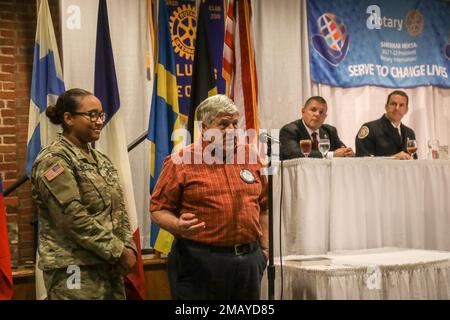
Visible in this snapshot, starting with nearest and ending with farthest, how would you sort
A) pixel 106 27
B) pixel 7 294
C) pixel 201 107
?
1. pixel 201 107
2. pixel 7 294
3. pixel 106 27

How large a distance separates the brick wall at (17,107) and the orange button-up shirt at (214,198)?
257 cm

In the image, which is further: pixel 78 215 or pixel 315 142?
pixel 315 142

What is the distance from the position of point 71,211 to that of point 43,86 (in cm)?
197

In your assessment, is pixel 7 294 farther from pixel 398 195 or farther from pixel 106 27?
pixel 398 195

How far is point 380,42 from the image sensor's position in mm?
6625

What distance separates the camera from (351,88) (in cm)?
658

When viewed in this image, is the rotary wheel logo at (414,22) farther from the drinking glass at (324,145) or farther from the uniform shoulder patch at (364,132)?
the drinking glass at (324,145)

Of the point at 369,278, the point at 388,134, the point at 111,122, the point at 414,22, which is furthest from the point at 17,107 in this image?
the point at 414,22

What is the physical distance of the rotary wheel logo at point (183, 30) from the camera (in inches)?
217

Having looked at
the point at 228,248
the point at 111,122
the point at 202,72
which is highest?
the point at 202,72

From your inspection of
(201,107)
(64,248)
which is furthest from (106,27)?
(64,248)

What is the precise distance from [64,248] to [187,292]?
592mm

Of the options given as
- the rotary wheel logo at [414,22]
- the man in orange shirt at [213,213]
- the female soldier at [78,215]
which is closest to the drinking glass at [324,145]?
the man in orange shirt at [213,213]

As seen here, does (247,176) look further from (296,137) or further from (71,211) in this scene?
(296,137)
